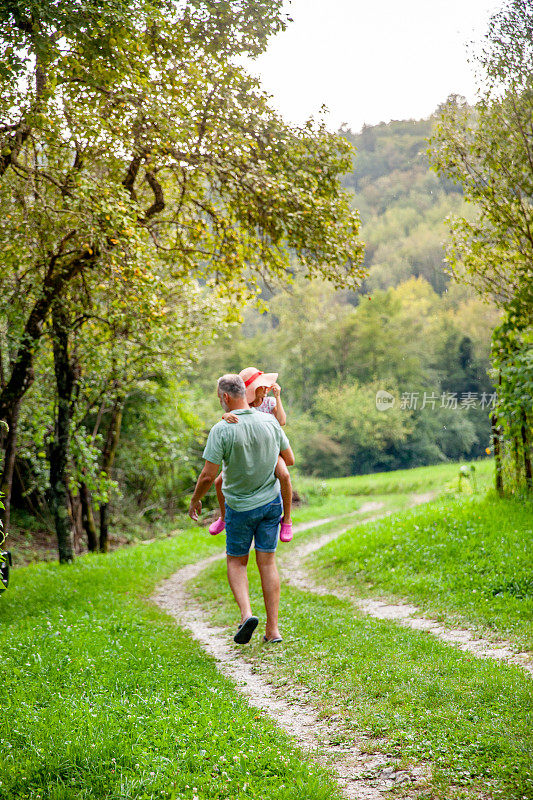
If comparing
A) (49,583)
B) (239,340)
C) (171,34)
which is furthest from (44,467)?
(239,340)

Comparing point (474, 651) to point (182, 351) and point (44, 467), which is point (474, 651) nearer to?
point (182, 351)

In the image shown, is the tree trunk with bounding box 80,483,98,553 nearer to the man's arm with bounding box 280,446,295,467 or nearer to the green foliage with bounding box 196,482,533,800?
the green foliage with bounding box 196,482,533,800

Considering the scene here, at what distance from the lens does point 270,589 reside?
592 centimetres

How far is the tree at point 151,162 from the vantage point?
7.76 metres

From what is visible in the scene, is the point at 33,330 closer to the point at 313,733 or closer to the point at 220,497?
the point at 220,497

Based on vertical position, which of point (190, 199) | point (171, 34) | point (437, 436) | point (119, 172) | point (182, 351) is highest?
point (171, 34)

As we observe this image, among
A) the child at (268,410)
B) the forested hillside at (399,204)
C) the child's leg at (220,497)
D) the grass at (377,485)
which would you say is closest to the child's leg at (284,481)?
the child at (268,410)

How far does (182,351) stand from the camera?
15031 millimetres

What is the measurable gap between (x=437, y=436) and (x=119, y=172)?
40.9 m

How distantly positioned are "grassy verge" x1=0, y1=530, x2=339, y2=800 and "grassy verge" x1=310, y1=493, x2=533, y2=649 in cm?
291

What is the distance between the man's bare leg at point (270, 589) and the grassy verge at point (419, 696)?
20 cm

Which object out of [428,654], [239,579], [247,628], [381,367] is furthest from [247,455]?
[381,367]

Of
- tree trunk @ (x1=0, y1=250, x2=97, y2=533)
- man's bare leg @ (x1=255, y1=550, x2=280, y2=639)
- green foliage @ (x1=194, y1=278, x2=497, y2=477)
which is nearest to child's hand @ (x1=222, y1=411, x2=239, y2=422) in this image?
man's bare leg @ (x1=255, y1=550, x2=280, y2=639)

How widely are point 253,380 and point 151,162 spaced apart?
474cm
